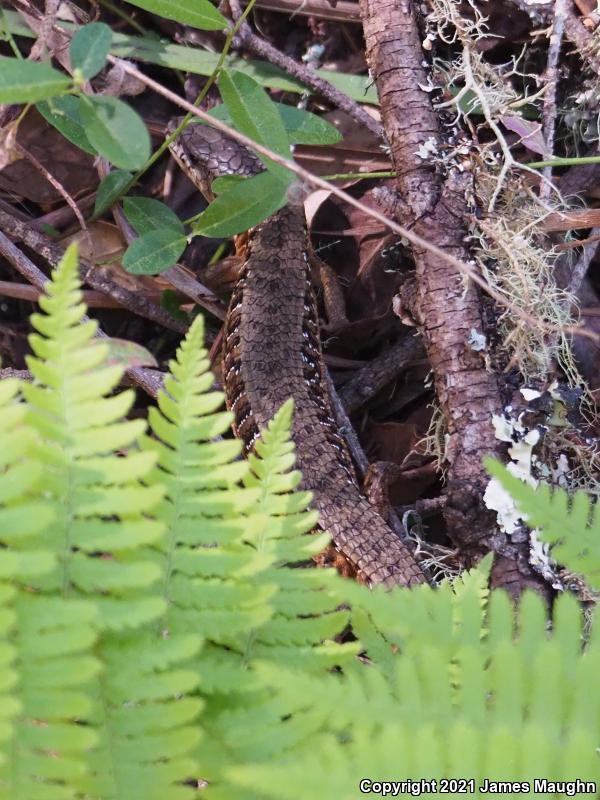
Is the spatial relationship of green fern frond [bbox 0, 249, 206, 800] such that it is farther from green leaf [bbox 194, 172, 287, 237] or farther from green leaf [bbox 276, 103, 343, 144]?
green leaf [bbox 276, 103, 343, 144]

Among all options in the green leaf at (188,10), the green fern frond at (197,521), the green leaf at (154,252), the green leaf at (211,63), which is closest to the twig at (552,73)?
the green leaf at (211,63)

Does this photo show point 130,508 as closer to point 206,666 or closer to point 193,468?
point 193,468

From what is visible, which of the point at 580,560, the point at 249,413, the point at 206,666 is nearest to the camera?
the point at 206,666

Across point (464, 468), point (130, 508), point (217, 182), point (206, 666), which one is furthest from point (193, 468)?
point (217, 182)

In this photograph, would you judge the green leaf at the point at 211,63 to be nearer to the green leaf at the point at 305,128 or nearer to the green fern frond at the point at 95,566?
the green leaf at the point at 305,128

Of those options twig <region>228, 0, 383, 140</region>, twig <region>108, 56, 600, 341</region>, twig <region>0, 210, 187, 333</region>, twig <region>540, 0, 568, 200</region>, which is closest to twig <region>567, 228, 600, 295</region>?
twig <region>540, 0, 568, 200</region>

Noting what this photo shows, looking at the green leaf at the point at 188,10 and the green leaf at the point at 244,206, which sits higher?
the green leaf at the point at 188,10
